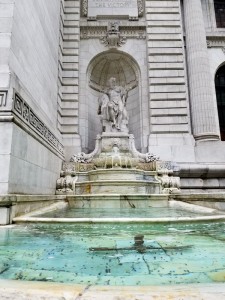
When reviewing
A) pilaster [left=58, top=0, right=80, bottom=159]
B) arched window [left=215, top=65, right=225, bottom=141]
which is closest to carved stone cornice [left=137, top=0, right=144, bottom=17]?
pilaster [left=58, top=0, right=80, bottom=159]

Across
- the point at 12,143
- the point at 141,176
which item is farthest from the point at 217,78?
the point at 12,143

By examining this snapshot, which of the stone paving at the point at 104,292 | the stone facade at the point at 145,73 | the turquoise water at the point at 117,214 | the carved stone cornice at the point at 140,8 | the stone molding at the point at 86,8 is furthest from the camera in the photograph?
the carved stone cornice at the point at 140,8

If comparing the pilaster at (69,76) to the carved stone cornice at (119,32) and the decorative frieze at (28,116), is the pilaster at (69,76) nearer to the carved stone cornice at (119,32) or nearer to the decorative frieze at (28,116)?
the carved stone cornice at (119,32)

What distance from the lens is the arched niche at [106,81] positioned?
51.2 feet

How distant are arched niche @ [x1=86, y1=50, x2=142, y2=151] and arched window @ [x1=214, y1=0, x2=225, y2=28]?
7.47 m

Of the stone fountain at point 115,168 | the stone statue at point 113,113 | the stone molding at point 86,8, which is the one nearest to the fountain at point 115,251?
the stone fountain at point 115,168

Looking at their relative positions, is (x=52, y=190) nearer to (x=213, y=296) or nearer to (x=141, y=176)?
(x=141, y=176)

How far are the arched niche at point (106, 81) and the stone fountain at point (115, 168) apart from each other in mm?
1943

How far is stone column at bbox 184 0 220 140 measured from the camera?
45.9 ft

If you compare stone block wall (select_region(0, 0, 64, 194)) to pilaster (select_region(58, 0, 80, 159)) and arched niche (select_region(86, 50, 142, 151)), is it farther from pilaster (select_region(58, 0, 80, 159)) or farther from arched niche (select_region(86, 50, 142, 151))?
arched niche (select_region(86, 50, 142, 151))

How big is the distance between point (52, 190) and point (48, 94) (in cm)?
399

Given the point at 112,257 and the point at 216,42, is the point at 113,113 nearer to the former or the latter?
the point at 216,42

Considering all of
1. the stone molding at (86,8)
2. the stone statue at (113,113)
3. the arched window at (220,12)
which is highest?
the arched window at (220,12)

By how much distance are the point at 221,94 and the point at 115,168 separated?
1102 centimetres
